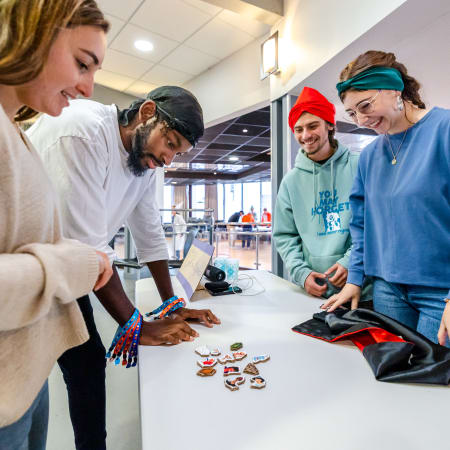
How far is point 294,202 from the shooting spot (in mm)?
1232

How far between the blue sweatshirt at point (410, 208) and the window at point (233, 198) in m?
14.5

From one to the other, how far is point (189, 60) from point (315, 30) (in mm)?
2189

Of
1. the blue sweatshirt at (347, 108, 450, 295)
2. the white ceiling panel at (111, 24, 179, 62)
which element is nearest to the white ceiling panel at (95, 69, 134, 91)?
the white ceiling panel at (111, 24, 179, 62)

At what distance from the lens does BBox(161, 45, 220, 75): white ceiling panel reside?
3435mm

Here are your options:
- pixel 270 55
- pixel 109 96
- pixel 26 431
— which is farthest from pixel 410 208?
pixel 109 96

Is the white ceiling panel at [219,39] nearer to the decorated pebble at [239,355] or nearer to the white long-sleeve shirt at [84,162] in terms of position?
the white long-sleeve shirt at [84,162]

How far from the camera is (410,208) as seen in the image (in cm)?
78

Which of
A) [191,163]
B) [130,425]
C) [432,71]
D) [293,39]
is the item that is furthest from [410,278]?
[191,163]

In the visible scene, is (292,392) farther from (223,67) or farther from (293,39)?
(223,67)

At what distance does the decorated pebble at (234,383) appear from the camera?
1.69ft

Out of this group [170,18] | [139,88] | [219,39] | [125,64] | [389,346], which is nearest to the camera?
[389,346]

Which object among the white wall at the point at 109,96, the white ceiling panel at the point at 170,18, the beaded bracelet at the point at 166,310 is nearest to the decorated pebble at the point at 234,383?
the beaded bracelet at the point at 166,310

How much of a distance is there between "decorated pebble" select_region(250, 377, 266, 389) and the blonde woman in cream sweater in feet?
0.97

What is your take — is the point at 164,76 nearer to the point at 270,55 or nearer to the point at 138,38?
the point at 138,38
